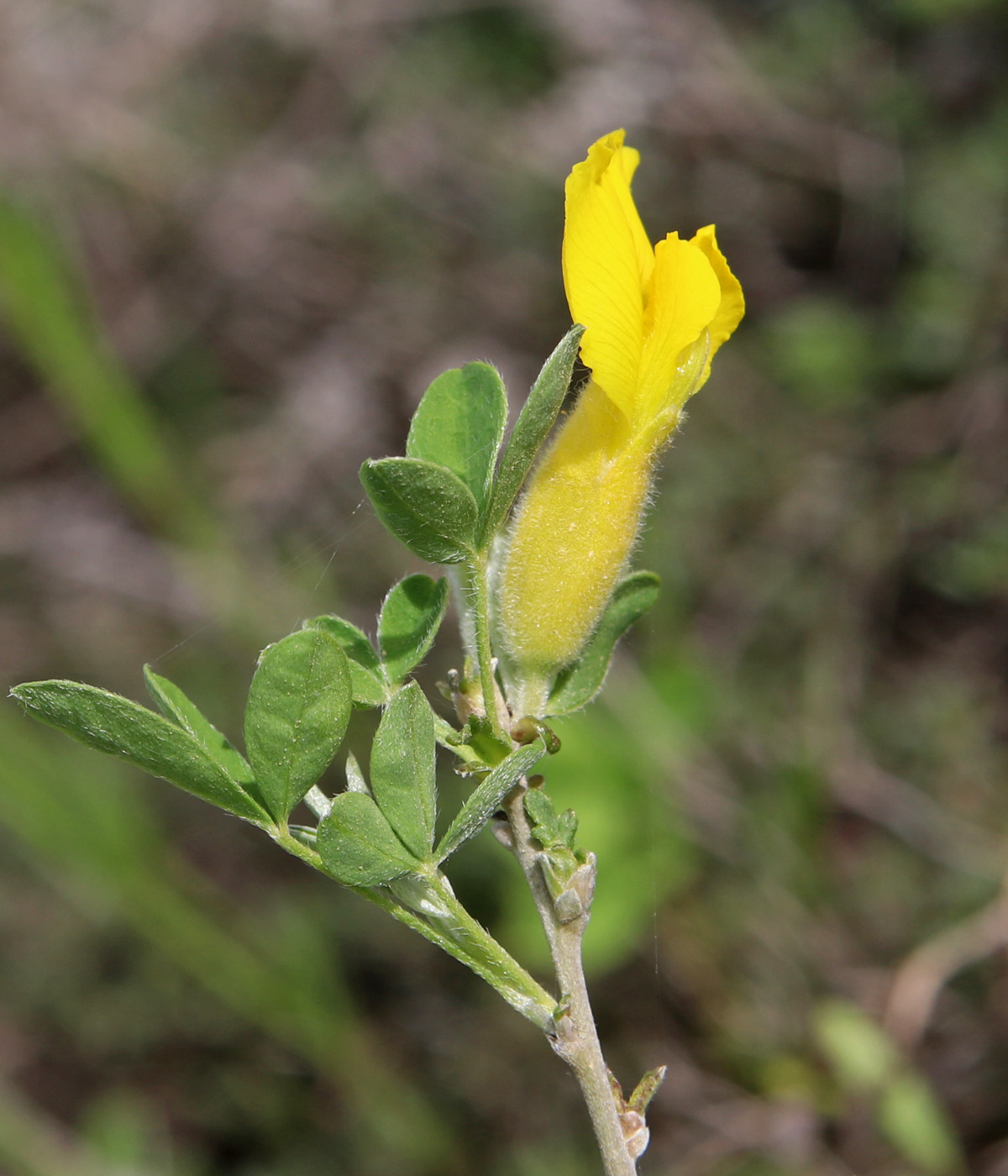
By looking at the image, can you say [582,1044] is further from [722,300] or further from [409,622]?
[722,300]

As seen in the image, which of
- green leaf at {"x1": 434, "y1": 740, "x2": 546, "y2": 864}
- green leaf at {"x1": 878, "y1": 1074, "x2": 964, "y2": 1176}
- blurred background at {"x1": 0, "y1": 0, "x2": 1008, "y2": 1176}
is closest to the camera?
green leaf at {"x1": 434, "y1": 740, "x2": 546, "y2": 864}

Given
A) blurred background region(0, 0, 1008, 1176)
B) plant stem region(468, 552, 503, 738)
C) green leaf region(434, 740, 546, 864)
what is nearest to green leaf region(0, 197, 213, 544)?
blurred background region(0, 0, 1008, 1176)

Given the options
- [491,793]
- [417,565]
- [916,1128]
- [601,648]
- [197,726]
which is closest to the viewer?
[491,793]

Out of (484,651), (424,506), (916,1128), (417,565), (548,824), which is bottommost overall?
(916,1128)

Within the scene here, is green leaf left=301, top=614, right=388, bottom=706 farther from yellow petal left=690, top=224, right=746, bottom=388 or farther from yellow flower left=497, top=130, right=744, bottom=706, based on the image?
yellow petal left=690, top=224, right=746, bottom=388

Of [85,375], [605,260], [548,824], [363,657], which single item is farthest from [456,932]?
[85,375]

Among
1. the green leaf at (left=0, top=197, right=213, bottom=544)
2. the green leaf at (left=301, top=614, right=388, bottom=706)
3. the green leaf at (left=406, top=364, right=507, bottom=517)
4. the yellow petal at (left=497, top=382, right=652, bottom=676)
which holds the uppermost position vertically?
the green leaf at (left=406, top=364, right=507, bottom=517)

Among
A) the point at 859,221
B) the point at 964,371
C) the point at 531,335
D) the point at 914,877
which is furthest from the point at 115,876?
the point at 859,221

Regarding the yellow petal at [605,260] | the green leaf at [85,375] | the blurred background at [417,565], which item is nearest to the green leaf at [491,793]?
the yellow petal at [605,260]
